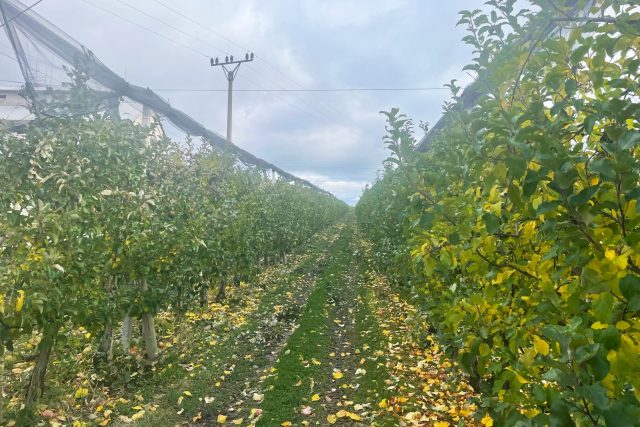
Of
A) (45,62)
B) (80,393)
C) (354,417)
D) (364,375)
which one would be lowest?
(80,393)

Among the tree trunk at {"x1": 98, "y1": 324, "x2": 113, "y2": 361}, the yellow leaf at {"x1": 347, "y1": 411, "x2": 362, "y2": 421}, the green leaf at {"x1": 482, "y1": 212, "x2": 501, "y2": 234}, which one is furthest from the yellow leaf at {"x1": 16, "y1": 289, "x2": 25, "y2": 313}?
the green leaf at {"x1": 482, "y1": 212, "x2": 501, "y2": 234}

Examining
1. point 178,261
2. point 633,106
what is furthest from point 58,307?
point 633,106

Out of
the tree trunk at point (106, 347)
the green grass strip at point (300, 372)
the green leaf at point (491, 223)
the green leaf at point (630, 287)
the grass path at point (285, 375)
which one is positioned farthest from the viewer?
the tree trunk at point (106, 347)

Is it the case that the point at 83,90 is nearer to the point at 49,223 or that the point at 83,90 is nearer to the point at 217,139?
the point at 49,223

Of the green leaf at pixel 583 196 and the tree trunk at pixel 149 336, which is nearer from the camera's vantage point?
the green leaf at pixel 583 196

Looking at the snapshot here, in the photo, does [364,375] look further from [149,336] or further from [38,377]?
[38,377]

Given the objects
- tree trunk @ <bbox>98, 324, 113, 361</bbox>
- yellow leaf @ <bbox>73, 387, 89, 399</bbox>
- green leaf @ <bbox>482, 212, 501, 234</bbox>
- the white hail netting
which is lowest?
yellow leaf @ <bbox>73, 387, 89, 399</bbox>

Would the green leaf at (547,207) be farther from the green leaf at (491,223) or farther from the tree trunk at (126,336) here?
the tree trunk at (126,336)

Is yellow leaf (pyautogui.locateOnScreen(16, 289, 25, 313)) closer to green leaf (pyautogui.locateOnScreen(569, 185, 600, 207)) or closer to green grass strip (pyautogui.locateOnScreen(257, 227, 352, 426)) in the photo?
green grass strip (pyautogui.locateOnScreen(257, 227, 352, 426))

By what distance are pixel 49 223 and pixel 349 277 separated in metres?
11.2

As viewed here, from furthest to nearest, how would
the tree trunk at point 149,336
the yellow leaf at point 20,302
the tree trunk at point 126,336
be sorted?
the tree trunk at point 149,336, the tree trunk at point 126,336, the yellow leaf at point 20,302

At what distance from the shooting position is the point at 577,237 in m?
1.52

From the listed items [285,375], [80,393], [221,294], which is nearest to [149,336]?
[80,393]

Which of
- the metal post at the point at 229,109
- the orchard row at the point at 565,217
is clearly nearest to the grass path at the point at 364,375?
the orchard row at the point at 565,217
